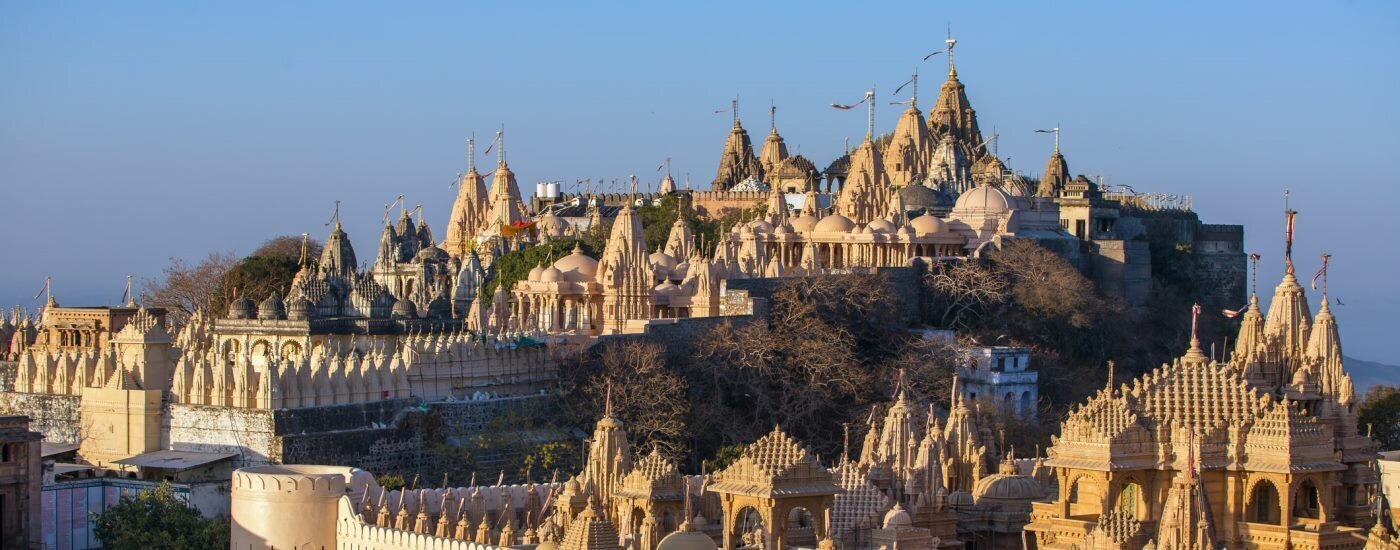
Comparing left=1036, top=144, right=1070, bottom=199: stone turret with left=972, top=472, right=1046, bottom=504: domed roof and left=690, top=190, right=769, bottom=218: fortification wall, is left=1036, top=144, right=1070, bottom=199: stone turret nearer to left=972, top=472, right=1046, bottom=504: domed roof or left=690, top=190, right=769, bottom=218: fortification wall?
left=690, top=190, right=769, bottom=218: fortification wall

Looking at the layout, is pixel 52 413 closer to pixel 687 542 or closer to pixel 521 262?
pixel 521 262

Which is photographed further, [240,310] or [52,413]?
[240,310]

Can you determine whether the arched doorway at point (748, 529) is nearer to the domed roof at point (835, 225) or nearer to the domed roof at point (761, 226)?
the domed roof at point (835, 225)

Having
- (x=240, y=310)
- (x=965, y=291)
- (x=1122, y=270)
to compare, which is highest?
(x=1122, y=270)

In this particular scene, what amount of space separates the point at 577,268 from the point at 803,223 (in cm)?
1076

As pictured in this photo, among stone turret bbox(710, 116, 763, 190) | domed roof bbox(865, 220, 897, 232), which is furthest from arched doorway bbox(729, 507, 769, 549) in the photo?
stone turret bbox(710, 116, 763, 190)

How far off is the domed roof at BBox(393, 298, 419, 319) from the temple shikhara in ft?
0.23

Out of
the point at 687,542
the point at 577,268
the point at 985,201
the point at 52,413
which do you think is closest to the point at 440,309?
the point at 577,268

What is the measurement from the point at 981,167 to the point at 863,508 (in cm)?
5519

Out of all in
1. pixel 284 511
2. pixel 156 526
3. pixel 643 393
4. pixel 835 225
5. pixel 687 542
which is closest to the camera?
pixel 687 542

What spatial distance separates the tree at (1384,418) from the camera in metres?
59.6

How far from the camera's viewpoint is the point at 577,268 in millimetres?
68875

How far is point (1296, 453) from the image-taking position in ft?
117

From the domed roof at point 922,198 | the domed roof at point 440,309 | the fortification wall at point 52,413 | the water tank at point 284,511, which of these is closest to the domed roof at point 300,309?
the domed roof at point 440,309
